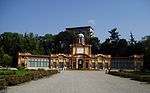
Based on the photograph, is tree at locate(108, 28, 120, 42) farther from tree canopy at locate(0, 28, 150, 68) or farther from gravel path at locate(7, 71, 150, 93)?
gravel path at locate(7, 71, 150, 93)

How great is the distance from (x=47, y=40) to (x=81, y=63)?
71.3ft

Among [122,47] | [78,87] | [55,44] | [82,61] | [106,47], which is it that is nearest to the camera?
[78,87]

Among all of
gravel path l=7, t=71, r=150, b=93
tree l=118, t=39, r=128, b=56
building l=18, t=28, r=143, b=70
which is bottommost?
gravel path l=7, t=71, r=150, b=93

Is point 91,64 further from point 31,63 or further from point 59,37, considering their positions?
point 59,37

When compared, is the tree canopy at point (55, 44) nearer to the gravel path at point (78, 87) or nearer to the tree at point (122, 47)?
the tree at point (122, 47)

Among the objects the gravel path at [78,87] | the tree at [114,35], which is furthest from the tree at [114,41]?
the gravel path at [78,87]

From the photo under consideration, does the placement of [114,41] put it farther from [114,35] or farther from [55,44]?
→ [55,44]

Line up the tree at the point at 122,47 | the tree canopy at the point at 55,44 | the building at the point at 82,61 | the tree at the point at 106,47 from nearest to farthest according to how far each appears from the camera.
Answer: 1. the building at the point at 82,61
2. the tree canopy at the point at 55,44
3. the tree at the point at 122,47
4. the tree at the point at 106,47

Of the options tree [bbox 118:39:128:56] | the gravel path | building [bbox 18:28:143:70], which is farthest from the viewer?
tree [bbox 118:39:128:56]

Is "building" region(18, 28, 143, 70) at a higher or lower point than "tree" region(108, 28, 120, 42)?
lower

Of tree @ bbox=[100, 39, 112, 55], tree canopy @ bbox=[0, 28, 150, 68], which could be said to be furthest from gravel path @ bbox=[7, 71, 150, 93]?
tree @ bbox=[100, 39, 112, 55]

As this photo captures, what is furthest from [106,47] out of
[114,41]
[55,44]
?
[55,44]

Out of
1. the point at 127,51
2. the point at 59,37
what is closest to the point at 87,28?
the point at 59,37

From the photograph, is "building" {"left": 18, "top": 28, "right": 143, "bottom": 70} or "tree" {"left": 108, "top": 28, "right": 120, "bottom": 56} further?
"tree" {"left": 108, "top": 28, "right": 120, "bottom": 56}
